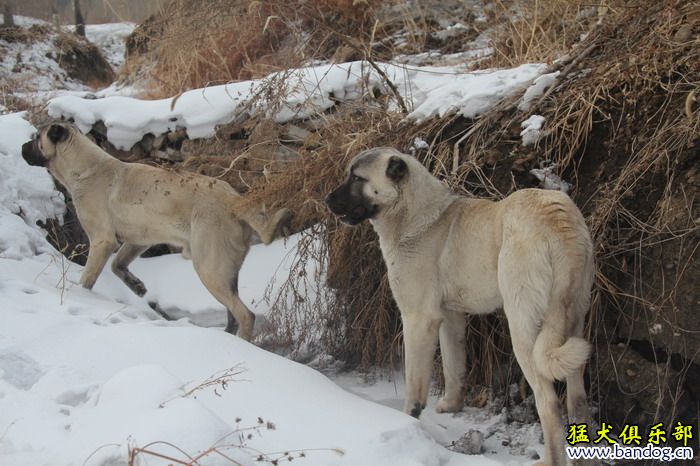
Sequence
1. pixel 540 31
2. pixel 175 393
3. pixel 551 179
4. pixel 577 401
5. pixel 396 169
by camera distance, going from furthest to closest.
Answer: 1. pixel 540 31
2. pixel 551 179
3. pixel 396 169
4. pixel 577 401
5. pixel 175 393

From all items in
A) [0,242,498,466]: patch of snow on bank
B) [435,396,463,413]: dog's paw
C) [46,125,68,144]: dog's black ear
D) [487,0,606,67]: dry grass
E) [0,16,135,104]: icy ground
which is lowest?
[435,396,463,413]: dog's paw

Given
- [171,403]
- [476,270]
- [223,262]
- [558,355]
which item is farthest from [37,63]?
[558,355]

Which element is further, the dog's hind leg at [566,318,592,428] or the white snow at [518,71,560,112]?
the white snow at [518,71,560,112]

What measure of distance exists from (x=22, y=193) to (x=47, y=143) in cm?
112

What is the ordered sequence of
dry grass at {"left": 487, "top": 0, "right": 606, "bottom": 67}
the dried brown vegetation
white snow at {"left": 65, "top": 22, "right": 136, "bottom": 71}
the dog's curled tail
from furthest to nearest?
white snow at {"left": 65, "top": 22, "right": 136, "bottom": 71}, dry grass at {"left": 487, "top": 0, "right": 606, "bottom": 67}, the dried brown vegetation, the dog's curled tail

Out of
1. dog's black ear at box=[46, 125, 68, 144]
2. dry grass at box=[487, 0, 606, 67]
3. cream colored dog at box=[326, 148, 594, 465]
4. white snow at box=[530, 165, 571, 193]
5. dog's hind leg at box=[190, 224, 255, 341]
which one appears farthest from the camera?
dry grass at box=[487, 0, 606, 67]

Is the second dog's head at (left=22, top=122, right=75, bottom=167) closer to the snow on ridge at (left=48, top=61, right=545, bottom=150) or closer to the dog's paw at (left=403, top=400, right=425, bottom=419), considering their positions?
the snow on ridge at (left=48, top=61, right=545, bottom=150)

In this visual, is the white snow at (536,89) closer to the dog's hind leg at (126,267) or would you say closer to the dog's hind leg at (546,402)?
the dog's hind leg at (546,402)

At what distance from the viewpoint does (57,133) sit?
21.9 ft

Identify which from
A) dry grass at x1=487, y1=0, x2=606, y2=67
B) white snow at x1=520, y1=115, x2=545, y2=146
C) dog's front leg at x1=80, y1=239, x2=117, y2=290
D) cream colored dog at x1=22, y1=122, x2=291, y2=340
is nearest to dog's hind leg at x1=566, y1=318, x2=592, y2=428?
white snow at x1=520, y1=115, x2=545, y2=146

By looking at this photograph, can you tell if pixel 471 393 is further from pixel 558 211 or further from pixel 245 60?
pixel 245 60

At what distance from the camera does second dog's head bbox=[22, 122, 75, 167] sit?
6664 mm

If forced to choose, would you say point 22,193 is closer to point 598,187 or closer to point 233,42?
point 233,42

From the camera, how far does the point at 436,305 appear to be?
448 centimetres
